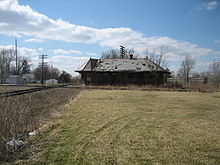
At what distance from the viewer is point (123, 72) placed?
37.9m

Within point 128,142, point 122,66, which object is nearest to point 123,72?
point 122,66

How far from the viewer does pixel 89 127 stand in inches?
285

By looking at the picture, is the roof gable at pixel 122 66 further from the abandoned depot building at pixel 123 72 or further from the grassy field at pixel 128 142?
the grassy field at pixel 128 142

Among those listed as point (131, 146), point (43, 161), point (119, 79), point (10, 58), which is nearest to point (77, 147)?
point (43, 161)

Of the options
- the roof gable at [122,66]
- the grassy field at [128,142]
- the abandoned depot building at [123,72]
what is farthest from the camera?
the roof gable at [122,66]

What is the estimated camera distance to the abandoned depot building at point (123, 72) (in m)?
36.9

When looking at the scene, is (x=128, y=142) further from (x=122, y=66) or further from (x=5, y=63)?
(x=5, y=63)

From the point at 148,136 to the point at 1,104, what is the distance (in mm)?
4489

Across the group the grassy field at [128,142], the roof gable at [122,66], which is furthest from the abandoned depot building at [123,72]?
the grassy field at [128,142]

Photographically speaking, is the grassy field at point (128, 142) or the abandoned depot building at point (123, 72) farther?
the abandoned depot building at point (123, 72)

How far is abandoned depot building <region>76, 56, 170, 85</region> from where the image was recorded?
36938 millimetres

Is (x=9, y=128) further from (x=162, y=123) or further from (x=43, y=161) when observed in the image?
(x=162, y=123)

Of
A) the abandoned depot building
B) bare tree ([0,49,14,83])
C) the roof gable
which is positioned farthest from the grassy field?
bare tree ([0,49,14,83])

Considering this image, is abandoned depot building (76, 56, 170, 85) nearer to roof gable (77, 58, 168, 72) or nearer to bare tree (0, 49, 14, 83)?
roof gable (77, 58, 168, 72)
